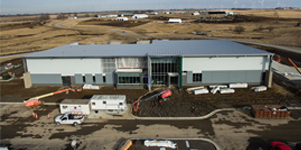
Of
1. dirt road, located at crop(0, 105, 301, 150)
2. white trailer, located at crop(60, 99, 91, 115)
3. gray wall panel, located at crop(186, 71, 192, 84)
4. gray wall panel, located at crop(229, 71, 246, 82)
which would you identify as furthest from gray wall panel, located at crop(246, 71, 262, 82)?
white trailer, located at crop(60, 99, 91, 115)

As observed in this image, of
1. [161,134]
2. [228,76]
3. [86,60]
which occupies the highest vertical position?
[86,60]

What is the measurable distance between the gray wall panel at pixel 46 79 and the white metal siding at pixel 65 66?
803 millimetres

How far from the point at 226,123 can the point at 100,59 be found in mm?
25274

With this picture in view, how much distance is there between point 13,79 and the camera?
46188 millimetres

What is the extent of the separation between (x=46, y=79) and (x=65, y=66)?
16.3 feet

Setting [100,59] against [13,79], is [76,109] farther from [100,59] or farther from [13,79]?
[13,79]

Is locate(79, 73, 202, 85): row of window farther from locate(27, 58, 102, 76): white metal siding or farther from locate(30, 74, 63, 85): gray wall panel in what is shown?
locate(30, 74, 63, 85): gray wall panel

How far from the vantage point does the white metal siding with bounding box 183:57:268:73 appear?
123 ft

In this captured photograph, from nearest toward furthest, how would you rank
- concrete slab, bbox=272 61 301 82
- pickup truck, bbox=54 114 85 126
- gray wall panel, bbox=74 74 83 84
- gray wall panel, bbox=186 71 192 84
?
pickup truck, bbox=54 114 85 126
gray wall panel, bbox=186 71 192 84
gray wall panel, bbox=74 74 83 84
concrete slab, bbox=272 61 301 82

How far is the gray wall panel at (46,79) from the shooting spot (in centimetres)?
4009

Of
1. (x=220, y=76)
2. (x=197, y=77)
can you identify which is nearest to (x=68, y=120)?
(x=197, y=77)

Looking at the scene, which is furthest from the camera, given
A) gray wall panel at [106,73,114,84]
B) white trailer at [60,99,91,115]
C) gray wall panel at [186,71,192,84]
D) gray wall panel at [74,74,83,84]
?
gray wall panel at [74,74,83,84]

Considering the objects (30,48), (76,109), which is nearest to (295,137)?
(76,109)

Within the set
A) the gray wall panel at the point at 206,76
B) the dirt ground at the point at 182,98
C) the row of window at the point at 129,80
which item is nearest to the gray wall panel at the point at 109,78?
the dirt ground at the point at 182,98
